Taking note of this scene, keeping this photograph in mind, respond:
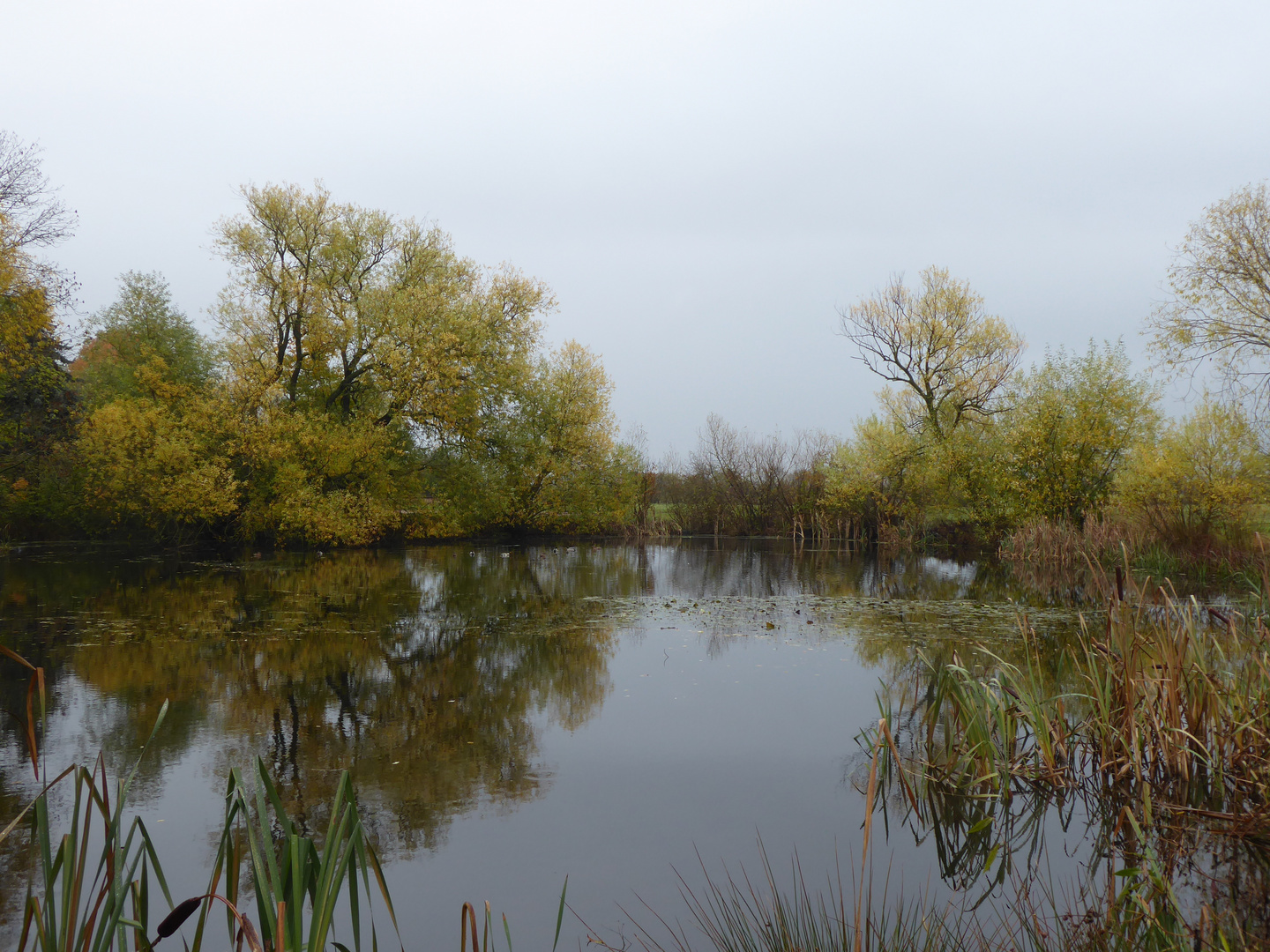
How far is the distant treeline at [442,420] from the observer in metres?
20.6

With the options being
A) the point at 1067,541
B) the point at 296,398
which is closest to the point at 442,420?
the point at 296,398

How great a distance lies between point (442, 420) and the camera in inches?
1074

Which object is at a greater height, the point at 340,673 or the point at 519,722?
the point at 340,673

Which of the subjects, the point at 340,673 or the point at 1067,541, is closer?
the point at 340,673

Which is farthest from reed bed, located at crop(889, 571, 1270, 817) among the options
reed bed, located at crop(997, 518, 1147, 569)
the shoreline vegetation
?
reed bed, located at crop(997, 518, 1147, 569)

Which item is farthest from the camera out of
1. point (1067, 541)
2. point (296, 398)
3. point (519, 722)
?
point (296, 398)

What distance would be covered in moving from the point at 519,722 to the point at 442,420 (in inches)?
866

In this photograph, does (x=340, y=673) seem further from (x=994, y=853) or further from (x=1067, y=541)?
(x=1067, y=541)

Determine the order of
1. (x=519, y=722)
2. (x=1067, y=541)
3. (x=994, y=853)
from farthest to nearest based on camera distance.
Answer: (x=1067, y=541), (x=519, y=722), (x=994, y=853)

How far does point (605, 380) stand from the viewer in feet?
106

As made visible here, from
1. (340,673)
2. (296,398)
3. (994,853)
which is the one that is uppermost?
(296,398)

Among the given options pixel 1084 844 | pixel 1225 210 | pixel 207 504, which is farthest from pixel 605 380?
pixel 1084 844

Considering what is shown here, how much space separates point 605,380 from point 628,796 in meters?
28.0

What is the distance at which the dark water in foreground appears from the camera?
4.06 meters
